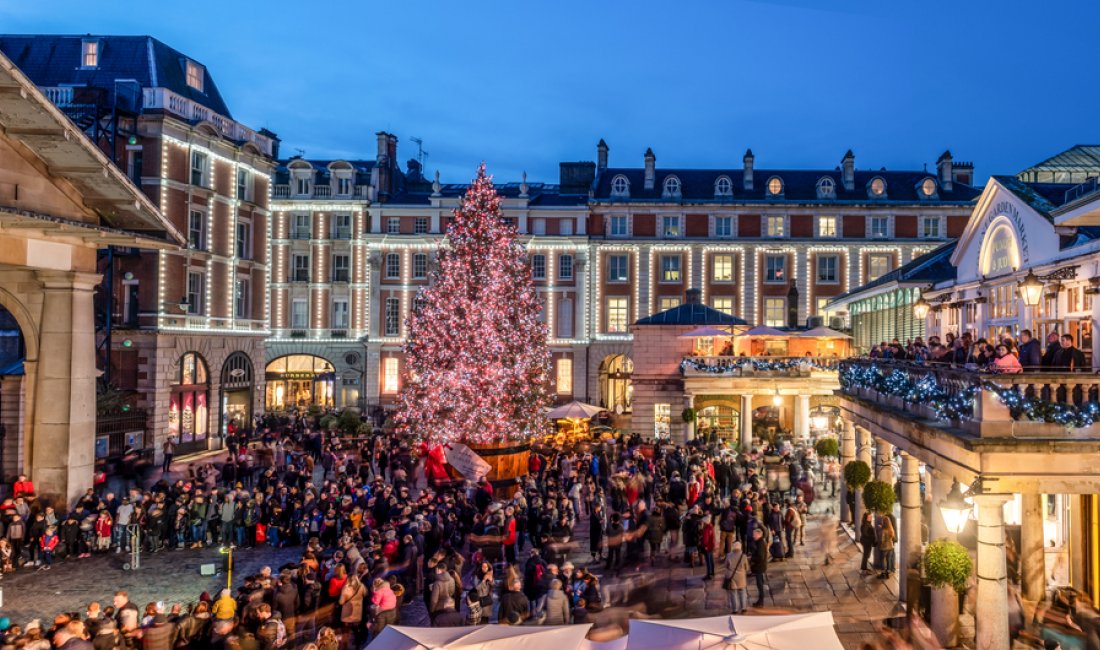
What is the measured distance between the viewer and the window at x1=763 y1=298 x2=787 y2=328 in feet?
180

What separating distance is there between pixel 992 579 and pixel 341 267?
49875 mm

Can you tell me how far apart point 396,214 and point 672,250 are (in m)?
18.8

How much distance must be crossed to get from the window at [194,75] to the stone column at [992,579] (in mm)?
40580

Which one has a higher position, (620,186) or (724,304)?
(620,186)

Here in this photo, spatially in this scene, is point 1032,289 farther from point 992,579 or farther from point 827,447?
point 827,447

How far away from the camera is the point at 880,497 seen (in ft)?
58.7

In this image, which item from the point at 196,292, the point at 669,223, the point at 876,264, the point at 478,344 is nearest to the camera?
the point at 478,344

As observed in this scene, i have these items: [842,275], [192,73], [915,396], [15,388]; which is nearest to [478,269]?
[15,388]

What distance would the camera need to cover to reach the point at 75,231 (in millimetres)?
20500

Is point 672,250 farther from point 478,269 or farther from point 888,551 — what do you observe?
point 888,551

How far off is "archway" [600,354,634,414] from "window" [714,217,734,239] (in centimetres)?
1041

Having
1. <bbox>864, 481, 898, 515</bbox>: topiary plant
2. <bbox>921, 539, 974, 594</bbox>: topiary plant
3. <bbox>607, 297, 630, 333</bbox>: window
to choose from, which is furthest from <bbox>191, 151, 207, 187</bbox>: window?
<bbox>921, 539, 974, 594</bbox>: topiary plant

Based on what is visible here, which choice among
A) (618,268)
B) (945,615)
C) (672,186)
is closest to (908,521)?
(945,615)

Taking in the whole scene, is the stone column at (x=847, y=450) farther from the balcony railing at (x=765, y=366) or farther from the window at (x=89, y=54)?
the window at (x=89, y=54)
